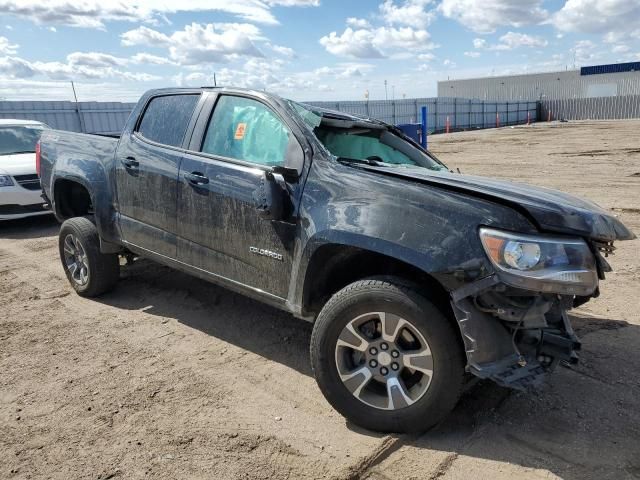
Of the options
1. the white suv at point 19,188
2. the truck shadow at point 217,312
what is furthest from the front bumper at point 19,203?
the truck shadow at point 217,312

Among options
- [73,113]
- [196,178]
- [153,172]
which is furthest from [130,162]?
[73,113]

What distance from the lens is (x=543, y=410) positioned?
120 inches

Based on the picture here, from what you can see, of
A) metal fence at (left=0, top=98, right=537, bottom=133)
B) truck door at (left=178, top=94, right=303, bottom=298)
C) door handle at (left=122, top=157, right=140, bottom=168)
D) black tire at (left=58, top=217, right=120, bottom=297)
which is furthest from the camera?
metal fence at (left=0, top=98, right=537, bottom=133)

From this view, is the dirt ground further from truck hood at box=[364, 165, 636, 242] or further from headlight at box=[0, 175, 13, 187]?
headlight at box=[0, 175, 13, 187]

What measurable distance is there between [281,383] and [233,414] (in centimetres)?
46

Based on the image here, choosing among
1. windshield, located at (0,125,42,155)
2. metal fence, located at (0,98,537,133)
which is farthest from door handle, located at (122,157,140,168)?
windshield, located at (0,125,42,155)

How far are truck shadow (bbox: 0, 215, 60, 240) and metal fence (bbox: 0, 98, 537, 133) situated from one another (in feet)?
15.7

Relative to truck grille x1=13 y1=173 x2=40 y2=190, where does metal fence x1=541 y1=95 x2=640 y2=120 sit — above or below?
above

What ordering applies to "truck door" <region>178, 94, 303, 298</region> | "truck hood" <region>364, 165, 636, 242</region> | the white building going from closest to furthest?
"truck hood" <region>364, 165, 636, 242</region>
"truck door" <region>178, 94, 303, 298</region>
the white building

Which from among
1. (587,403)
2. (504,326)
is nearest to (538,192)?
(504,326)

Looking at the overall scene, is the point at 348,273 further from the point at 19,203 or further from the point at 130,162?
the point at 19,203

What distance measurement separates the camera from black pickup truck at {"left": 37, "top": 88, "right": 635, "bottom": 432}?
254 cm

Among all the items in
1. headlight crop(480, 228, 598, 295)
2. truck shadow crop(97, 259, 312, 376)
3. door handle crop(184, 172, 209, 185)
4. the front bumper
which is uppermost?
door handle crop(184, 172, 209, 185)

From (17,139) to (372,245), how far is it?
29.0ft
